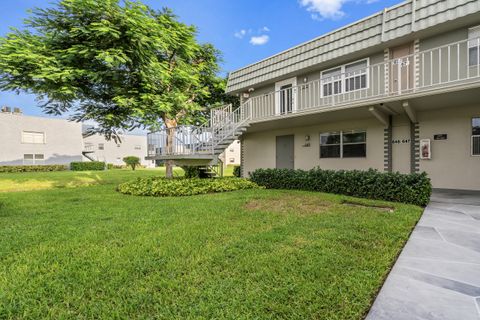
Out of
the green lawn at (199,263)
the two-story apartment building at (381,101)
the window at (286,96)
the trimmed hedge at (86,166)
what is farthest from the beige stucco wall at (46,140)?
the window at (286,96)

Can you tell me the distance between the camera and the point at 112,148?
108 ft

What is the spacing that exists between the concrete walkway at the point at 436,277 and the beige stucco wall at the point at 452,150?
3816 millimetres

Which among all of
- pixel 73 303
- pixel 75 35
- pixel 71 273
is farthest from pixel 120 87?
pixel 73 303

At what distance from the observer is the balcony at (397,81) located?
700 cm

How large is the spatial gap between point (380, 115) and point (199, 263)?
7814 mm

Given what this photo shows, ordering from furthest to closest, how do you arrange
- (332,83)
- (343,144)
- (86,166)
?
(86,166), (343,144), (332,83)

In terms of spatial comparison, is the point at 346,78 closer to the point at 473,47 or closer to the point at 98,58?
the point at 473,47

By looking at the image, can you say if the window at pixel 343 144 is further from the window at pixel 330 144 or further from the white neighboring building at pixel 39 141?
the white neighboring building at pixel 39 141

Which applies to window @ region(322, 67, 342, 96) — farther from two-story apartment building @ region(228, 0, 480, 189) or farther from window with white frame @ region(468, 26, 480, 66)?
window with white frame @ region(468, 26, 480, 66)

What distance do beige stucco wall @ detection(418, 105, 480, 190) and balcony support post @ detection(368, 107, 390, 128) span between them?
94 centimetres

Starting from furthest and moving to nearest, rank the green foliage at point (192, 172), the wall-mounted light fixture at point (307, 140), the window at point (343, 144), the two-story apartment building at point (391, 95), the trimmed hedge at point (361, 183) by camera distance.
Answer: the green foliage at point (192, 172) → the wall-mounted light fixture at point (307, 140) → the window at point (343, 144) → the two-story apartment building at point (391, 95) → the trimmed hedge at point (361, 183)

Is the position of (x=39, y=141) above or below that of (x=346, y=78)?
below

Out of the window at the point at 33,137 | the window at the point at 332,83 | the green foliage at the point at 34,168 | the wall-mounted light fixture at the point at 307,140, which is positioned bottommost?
the green foliage at the point at 34,168

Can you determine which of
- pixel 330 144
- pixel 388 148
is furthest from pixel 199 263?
pixel 330 144
